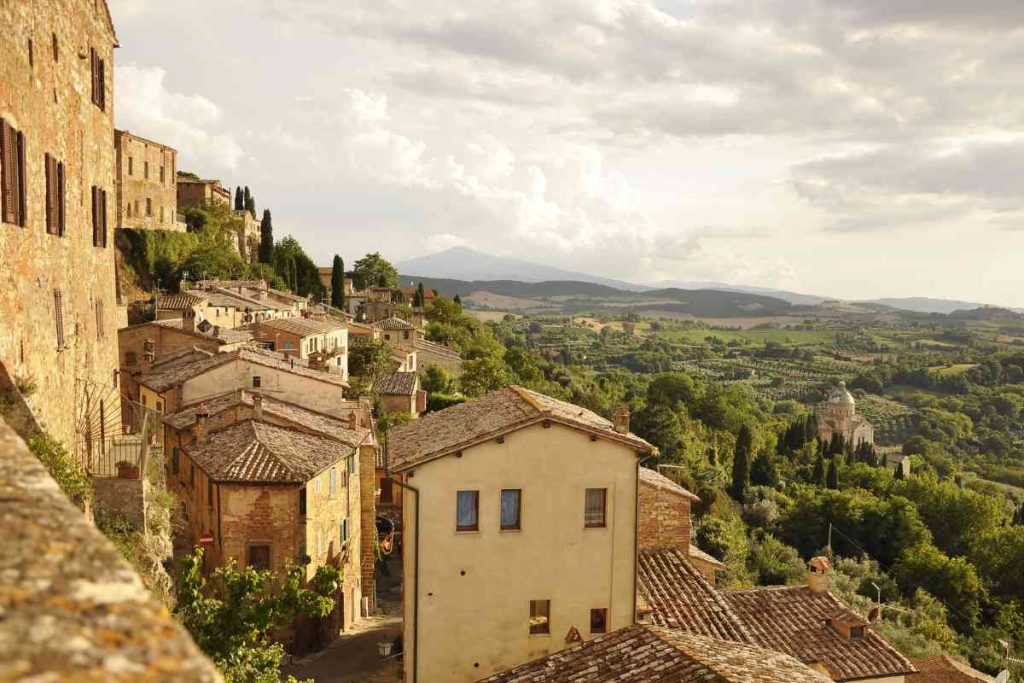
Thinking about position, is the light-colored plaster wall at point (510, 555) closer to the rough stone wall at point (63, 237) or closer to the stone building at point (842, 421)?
the rough stone wall at point (63, 237)

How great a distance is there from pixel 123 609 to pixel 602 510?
1612cm

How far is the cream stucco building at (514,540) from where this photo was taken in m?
17.8

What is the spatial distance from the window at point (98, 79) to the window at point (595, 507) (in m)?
13.7

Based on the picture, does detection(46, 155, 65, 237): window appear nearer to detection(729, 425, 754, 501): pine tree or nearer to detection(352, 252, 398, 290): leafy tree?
detection(729, 425, 754, 501): pine tree

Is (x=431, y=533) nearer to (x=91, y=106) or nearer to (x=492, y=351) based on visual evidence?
(x=91, y=106)

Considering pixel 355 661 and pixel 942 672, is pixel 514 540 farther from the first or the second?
pixel 942 672

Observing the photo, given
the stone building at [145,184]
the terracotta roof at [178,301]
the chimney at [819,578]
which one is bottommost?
the chimney at [819,578]

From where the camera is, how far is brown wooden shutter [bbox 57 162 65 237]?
14508 mm

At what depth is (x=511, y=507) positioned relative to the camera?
18.1m

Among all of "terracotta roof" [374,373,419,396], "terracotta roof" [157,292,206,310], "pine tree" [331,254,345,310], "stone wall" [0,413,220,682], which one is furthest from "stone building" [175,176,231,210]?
"stone wall" [0,413,220,682]

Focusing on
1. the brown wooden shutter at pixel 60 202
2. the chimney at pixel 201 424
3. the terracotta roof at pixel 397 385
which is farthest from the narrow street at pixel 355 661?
the terracotta roof at pixel 397 385

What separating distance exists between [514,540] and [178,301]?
133 ft

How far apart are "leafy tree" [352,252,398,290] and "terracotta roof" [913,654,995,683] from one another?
292ft

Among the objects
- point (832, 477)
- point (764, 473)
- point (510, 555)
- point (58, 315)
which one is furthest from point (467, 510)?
point (832, 477)
